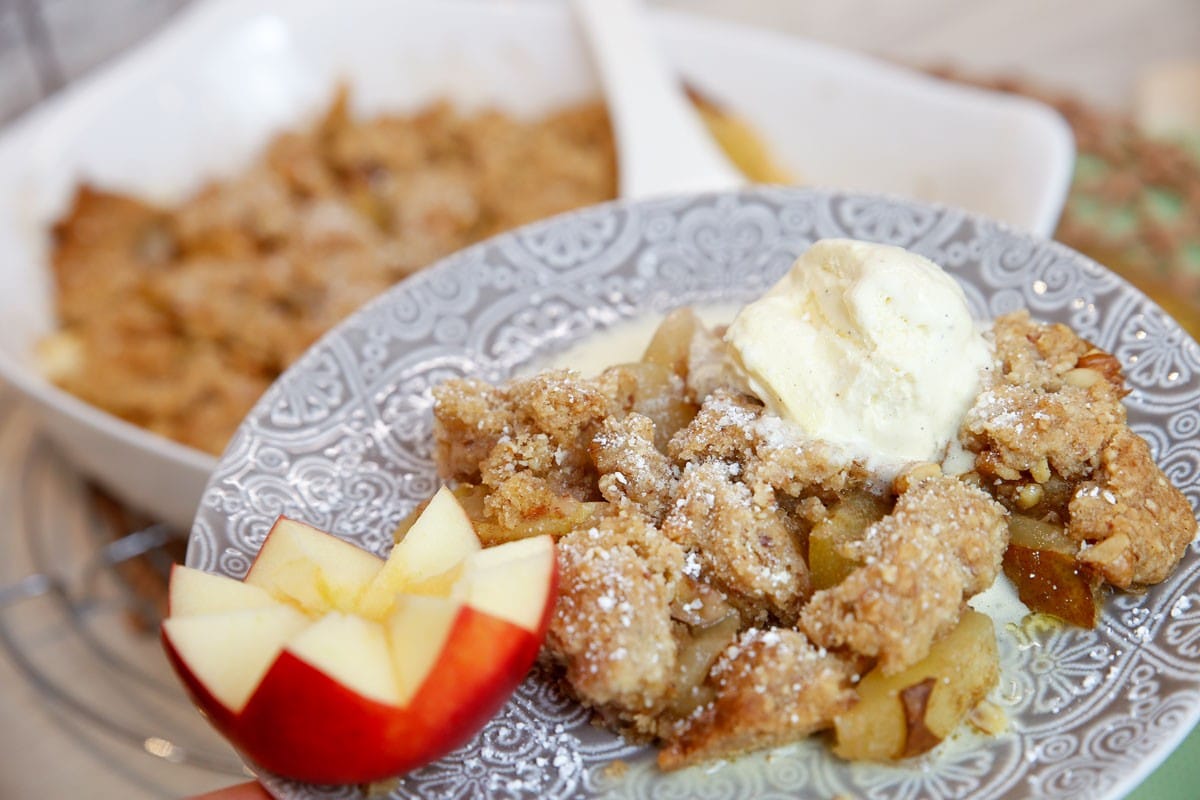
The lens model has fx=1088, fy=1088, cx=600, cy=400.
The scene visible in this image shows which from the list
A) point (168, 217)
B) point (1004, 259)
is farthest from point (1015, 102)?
point (168, 217)

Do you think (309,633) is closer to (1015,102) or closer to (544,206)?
(544,206)

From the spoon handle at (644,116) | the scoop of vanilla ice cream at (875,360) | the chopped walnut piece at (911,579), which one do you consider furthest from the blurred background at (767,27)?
the spoon handle at (644,116)

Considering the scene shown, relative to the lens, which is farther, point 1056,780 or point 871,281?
point 871,281

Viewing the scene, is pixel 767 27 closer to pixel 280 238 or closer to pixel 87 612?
pixel 280 238

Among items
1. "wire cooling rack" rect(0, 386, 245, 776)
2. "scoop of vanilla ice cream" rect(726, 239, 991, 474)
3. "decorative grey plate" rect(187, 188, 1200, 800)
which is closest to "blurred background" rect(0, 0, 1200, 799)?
"wire cooling rack" rect(0, 386, 245, 776)

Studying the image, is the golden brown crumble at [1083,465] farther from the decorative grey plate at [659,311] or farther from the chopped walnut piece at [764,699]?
the chopped walnut piece at [764,699]

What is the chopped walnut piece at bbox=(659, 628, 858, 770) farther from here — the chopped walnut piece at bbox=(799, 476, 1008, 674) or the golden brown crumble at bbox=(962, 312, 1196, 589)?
the golden brown crumble at bbox=(962, 312, 1196, 589)

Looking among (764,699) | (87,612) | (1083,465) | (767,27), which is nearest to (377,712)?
(764,699)
